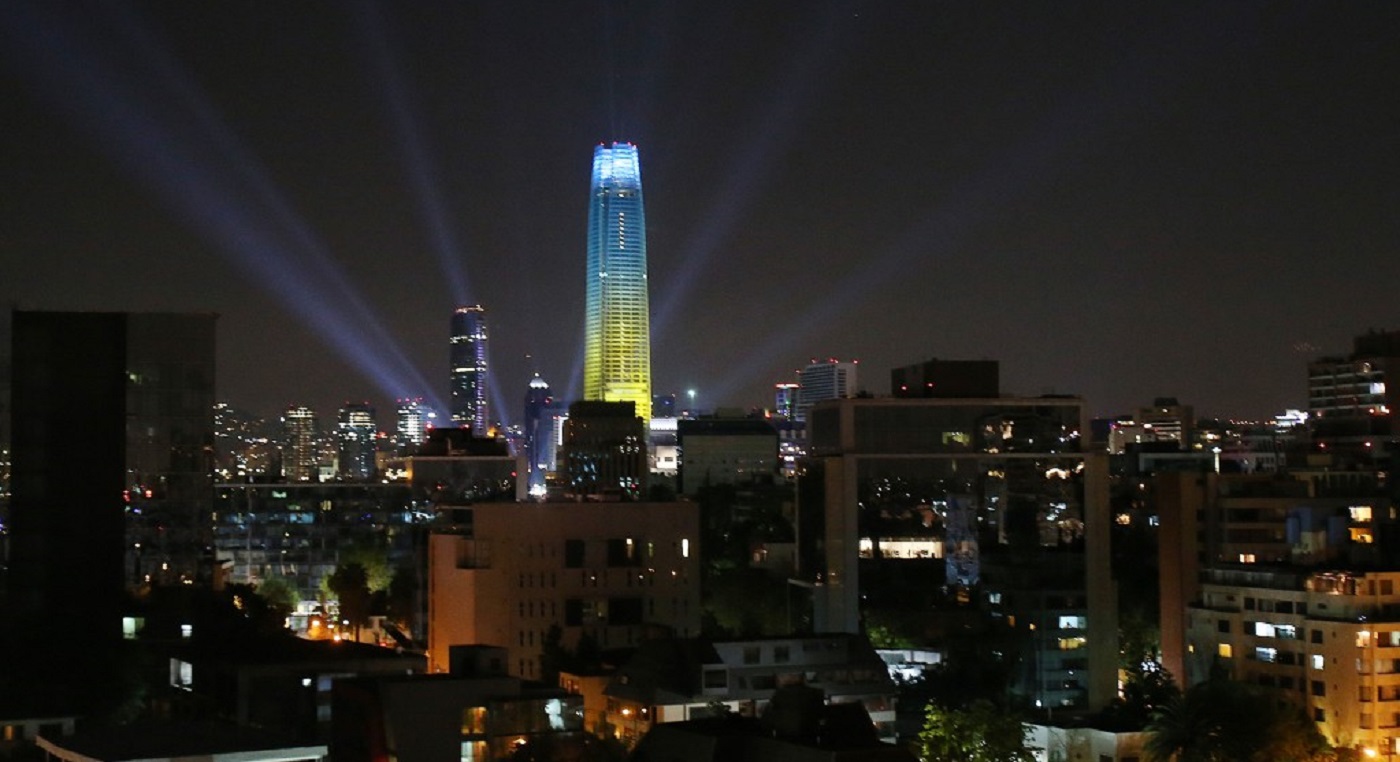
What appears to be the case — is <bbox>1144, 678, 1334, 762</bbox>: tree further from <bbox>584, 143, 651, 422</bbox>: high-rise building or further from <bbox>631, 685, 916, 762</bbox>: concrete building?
<bbox>584, 143, 651, 422</bbox>: high-rise building

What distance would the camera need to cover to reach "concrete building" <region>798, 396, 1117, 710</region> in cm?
3916

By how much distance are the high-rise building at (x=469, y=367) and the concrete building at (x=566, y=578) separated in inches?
4518

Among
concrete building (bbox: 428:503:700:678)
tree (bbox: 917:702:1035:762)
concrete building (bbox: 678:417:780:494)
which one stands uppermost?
concrete building (bbox: 678:417:780:494)

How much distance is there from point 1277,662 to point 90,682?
19.1 meters

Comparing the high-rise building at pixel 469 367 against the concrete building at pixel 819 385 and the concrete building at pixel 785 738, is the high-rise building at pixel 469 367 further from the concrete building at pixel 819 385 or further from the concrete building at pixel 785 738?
the concrete building at pixel 785 738

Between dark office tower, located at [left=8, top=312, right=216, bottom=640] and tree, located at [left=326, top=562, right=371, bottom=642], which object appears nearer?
dark office tower, located at [left=8, top=312, right=216, bottom=640]

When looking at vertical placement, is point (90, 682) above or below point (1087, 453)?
below

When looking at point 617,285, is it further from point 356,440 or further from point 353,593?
point 353,593

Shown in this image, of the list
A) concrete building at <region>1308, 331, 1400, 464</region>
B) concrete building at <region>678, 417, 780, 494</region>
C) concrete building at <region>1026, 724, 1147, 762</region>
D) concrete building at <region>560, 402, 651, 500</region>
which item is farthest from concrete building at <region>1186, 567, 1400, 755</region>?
concrete building at <region>678, 417, 780, 494</region>

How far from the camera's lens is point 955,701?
111 ft

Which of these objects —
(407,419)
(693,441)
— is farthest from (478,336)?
(693,441)

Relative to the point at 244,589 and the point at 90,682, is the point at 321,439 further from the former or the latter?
the point at 90,682

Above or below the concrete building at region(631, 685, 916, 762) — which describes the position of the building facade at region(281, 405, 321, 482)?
above

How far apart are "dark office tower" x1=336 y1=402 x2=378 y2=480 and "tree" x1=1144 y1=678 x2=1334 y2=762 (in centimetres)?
10048
